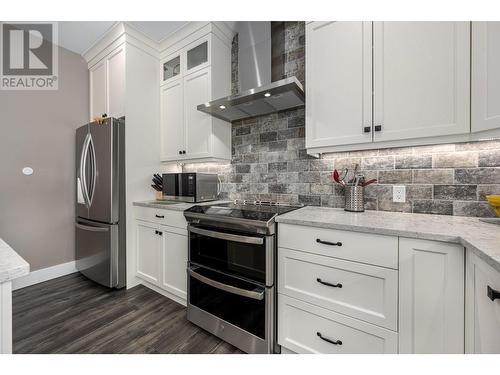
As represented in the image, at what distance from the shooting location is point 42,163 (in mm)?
2467

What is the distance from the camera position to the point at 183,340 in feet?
5.06

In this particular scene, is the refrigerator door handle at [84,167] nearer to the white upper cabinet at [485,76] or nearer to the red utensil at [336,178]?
the red utensil at [336,178]

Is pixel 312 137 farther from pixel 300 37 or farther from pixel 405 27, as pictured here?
pixel 300 37

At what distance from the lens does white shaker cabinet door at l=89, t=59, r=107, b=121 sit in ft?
→ 8.31

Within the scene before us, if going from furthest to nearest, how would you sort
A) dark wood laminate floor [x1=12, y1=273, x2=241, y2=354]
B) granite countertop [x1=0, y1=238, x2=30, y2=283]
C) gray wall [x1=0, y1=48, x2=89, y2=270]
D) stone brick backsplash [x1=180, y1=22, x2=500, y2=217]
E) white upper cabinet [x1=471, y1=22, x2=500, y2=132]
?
gray wall [x1=0, y1=48, x2=89, y2=270] → dark wood laminate floor [x1=12, y1=273, x2=241, y2=354] → stone brick backsplash [x1=180, y1=22, x2=500, y2=217] → white upper cabinet [x1=471, y1=22, x2=500, y2=132] → granite countertop [x1=0, y1=238, x2=30, y2=283]

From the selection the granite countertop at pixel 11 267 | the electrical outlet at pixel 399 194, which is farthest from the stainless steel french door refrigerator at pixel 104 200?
the electrical outlet at pixel 399 194

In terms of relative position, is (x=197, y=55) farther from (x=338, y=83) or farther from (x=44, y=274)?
(x=44, y=274)

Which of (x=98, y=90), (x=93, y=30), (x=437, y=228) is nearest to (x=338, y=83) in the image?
(x=437, y=228)

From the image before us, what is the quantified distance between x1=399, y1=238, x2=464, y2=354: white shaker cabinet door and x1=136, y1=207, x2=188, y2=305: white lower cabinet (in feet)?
5.10

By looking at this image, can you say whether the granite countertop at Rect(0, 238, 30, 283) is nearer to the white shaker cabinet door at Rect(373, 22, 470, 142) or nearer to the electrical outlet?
the white shaker cabinet door at Rect(373, 22, 470, 142)

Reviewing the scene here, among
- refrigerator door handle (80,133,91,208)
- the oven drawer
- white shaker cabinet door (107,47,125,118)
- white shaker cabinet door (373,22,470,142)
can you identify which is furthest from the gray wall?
white shaker cabinet door (373,22,470,142)

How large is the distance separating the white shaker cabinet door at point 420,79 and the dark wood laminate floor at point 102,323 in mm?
1847
